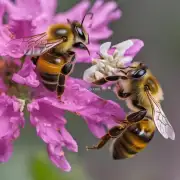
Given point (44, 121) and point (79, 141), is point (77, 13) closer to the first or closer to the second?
point (44, 121)

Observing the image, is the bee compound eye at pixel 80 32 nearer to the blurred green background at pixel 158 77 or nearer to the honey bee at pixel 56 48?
the honey bee at pixel 56 48

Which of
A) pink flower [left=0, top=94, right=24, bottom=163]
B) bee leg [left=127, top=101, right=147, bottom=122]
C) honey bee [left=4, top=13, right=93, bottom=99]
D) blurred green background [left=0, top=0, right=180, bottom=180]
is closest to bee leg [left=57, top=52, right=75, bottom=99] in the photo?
honey bee [left=4, top=13, right=93, bottom=99]

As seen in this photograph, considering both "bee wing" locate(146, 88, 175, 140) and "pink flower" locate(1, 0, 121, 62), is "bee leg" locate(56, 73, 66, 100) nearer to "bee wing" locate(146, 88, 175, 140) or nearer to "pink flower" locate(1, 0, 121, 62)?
"pink flower" locate(1, 0, 121, 62)

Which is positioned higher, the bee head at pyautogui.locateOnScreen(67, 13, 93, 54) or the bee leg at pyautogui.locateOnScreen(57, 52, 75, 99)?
the bee head at pyautogui.locateOnScreen(67, 13, 93, 54)

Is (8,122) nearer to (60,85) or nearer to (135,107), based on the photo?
(60,85)

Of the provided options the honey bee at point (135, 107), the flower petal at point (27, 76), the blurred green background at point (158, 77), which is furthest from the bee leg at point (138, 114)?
the blurred green background at point (158, 77)

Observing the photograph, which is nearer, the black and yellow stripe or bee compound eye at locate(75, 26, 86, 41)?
bee compound eye at locate(75, 26, 86, 41)
